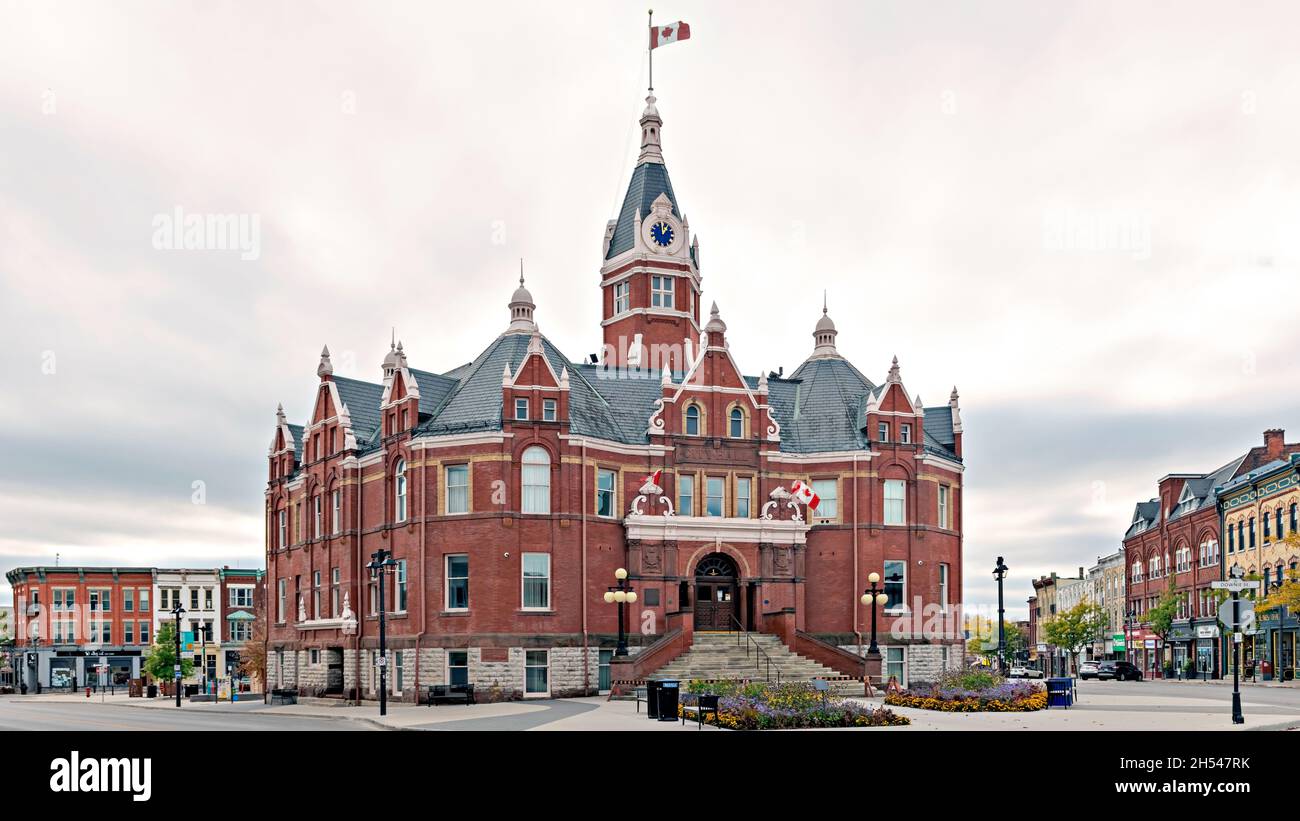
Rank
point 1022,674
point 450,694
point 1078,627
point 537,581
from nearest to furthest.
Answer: point 450,694
point 537,581
point 1022,674
point 1078,627

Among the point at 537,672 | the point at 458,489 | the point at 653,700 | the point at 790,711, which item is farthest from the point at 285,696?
the point at 790,711

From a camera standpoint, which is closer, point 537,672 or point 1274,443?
point 537,672

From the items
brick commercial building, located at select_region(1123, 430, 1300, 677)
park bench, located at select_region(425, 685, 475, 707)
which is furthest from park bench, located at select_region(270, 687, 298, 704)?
brick commercial building, located at select_region(1123, 430, 1300, 677)

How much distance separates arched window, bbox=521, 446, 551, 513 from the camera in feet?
171

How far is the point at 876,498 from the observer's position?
190 feet

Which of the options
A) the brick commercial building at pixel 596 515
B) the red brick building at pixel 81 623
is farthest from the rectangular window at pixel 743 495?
the red brick building at pixel 81 623

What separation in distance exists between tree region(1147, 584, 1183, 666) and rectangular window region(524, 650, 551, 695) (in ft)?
204

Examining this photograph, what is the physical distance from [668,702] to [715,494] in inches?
920

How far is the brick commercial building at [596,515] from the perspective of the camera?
5134cm

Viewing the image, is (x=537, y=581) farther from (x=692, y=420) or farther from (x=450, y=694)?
(x=692, y=420)

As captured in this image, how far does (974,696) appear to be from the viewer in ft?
126

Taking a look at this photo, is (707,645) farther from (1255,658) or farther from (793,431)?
(1255,658)

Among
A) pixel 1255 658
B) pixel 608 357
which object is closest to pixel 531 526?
pixel 608 357

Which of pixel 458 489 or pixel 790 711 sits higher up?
pixel 458 489
